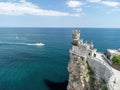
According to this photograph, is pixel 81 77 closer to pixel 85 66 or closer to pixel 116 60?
pixel 85 66

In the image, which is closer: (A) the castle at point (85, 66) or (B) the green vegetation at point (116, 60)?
(A) the castle at point (85, 66)

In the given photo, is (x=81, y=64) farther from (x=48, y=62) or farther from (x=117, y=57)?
(x=48, y=62)

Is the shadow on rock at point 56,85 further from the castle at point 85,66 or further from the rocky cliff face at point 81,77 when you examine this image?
the rocky cliff face at point 81,77

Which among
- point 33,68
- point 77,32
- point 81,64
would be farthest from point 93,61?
point 33,68

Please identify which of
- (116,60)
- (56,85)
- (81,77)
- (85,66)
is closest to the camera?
(116,60)

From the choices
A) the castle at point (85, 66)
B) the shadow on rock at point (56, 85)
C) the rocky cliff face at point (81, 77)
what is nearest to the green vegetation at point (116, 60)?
the castle at point (85, 66)

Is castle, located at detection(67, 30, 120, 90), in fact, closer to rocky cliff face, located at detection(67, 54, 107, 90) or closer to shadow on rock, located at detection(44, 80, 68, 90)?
rocky cliff face, located at detection(67, 54, 107, 90)

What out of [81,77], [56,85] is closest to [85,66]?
[81,77]
